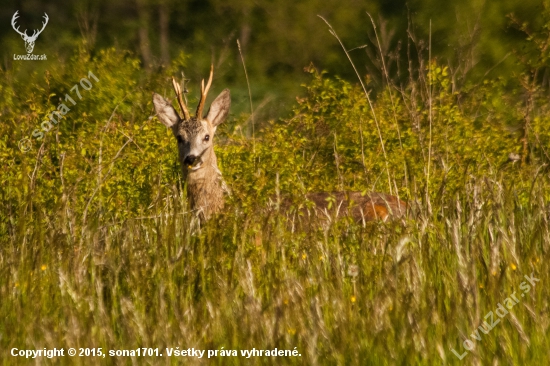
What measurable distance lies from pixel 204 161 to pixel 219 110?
2.70 feet

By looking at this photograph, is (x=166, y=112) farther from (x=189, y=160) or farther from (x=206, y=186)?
(x=206, y=186)

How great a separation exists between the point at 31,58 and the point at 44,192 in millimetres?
6765

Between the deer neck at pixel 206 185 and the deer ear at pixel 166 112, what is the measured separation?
0.60 metres

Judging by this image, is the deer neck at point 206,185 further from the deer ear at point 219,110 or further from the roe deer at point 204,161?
the deer ear at point 219,110

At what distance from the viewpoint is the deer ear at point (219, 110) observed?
770 centimetres

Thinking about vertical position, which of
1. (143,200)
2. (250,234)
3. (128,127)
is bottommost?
(250,234)

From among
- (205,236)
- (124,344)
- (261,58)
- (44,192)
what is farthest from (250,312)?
(261,58)

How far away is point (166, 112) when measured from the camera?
24.9 ft

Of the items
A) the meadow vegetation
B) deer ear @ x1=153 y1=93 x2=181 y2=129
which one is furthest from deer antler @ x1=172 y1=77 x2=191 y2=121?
the meadow vegetation

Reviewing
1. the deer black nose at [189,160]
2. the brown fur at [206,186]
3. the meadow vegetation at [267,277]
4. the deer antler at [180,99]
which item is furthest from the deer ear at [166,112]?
the meadow vegetation at [267,277]

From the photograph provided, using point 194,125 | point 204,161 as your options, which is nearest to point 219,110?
point 194,125

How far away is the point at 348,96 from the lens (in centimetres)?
777

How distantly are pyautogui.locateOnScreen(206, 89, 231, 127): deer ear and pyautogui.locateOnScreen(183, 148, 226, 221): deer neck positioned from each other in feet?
1.83

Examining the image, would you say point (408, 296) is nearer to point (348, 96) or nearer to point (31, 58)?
point (348, 96)
